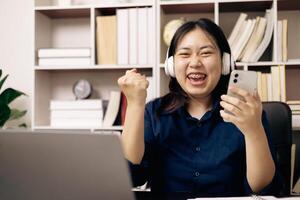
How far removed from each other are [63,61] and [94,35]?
26 cm

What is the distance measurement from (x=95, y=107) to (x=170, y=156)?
117 centimetres

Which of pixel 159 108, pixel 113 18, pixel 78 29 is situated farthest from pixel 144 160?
pixel 78 29

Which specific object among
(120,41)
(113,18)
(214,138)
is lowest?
(214,138)

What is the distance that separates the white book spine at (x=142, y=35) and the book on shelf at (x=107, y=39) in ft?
0.49

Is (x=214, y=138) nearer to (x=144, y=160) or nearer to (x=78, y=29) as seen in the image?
(x=144, y=160)

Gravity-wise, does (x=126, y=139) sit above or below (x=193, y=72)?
below

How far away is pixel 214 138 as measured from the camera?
1195mm

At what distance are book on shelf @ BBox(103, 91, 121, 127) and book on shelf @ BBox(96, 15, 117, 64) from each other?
0.69ft

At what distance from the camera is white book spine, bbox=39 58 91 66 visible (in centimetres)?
229

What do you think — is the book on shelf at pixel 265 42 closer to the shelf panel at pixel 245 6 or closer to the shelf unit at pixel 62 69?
the shelf panel at pixel 245 6

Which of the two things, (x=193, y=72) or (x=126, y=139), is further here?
(x=193, y=72)

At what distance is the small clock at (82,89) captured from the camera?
241 centimetres

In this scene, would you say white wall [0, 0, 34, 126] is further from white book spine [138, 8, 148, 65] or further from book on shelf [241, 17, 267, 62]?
book on shelf [241, 17, 267, 62]

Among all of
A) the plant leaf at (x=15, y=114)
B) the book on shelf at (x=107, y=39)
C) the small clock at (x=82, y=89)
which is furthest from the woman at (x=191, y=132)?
the plant leaf at (x=15, y=114)
